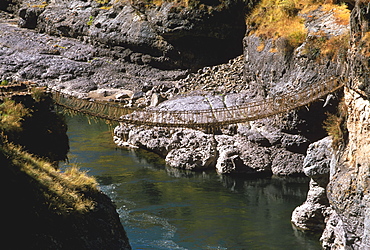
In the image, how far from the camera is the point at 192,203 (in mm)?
13945

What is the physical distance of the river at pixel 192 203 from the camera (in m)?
11.7

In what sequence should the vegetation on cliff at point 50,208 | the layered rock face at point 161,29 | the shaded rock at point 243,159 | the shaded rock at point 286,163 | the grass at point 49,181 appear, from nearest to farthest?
the vegetation on cliff at point 50,208
the grass at point 49,181
the shaded rock at point 286,163
the shaded rock at point 243,159
the layered rock face at point 161,29

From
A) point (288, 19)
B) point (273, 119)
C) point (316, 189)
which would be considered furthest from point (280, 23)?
point (316, 189)

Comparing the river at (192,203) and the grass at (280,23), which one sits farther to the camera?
the grass at (280,23)

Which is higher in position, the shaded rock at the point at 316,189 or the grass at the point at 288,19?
the grass at the point at 288,19

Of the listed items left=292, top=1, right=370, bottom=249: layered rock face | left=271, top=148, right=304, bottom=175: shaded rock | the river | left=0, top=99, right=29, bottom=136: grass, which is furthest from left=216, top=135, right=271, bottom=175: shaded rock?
left=0, top=99, right=29, bottom=136: grass

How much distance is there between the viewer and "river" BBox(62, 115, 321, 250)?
11695 millimetres

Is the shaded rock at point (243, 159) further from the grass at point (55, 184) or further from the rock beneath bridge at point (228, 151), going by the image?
the grass at point (55, 184)

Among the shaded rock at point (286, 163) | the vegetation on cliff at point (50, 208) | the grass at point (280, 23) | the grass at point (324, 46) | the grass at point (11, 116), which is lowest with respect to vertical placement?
the shaded rock at point (286, 163)

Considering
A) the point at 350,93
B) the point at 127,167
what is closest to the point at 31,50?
the point at 127,167

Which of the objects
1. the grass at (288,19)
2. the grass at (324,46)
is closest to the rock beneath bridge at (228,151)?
the grass at (324,46)

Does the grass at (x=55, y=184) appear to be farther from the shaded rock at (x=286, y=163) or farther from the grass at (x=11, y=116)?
the shaded rock at (x=286, y=163)

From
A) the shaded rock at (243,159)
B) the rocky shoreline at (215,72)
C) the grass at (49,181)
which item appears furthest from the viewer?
the shaded rock at (243,159)

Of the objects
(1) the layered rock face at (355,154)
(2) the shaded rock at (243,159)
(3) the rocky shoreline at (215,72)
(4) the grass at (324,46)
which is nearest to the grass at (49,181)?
(1) the layered rock face at (355,154)
